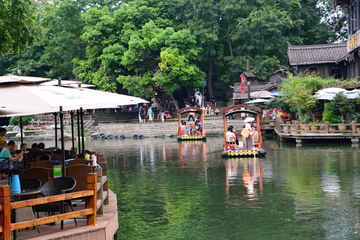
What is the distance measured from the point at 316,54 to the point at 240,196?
104 ft

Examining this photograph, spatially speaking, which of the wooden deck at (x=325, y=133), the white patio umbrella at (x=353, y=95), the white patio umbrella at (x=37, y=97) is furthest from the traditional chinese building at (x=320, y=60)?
the white patio umbrella at (x=37, y=97)

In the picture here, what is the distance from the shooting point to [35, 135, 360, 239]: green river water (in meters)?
8.92

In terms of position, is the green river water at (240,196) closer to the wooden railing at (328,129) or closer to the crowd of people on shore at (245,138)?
the crowd of people on shore at (245,138)

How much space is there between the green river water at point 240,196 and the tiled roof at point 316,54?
20.3 m

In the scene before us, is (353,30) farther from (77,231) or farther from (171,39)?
(77,231)

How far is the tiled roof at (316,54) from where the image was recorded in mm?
39406

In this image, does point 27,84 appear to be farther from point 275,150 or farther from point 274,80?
point 274,80

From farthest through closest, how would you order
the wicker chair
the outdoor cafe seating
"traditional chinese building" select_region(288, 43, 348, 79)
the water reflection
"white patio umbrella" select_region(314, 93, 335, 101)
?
"traditional chinese building" select_region(288, 43, 348, 79), "white patio umbrella" select_region(314, 93, 335, 101), the water reflection, the wicker chair, the outdoor cafe seating

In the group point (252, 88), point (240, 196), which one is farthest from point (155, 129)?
point (240, 196)

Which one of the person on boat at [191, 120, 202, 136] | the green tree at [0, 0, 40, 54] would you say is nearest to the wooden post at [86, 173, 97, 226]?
the green tree at [0, 0, 40, 54]

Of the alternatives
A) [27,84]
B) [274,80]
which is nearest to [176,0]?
[274,80]

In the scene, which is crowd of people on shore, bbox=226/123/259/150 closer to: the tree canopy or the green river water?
the green river water

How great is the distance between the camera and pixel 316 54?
40.4 metres

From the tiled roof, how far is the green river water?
2032 centimetres
